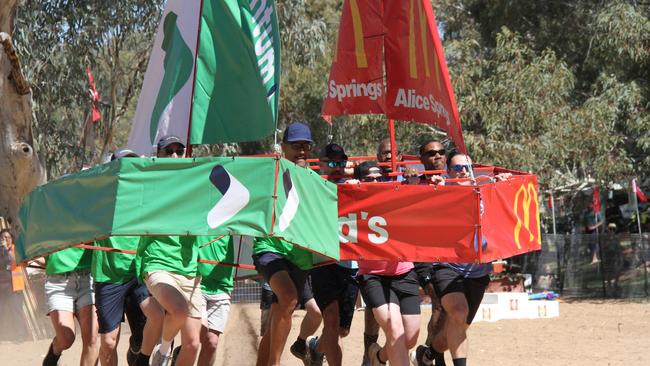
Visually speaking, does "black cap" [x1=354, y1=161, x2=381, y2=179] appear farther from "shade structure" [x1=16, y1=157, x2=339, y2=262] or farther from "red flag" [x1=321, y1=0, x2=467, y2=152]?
"shade structure" [x1=16, y1=157, x2=339, y2=262]

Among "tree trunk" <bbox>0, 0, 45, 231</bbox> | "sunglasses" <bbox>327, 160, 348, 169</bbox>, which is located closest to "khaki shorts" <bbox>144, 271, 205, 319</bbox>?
"sunglasses" <bbox>327, 160, 348, 169</bbox>

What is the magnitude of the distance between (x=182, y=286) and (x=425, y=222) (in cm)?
208

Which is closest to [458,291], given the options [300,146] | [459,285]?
[459,285]

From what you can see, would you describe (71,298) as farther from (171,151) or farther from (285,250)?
(285,250)

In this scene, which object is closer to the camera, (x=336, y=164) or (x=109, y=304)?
(x=109, y=304)

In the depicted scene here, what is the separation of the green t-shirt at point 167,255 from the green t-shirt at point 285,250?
21.0 inches

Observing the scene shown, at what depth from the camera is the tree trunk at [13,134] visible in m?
18.5

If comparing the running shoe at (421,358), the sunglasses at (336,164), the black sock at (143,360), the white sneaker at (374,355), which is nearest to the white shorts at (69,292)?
the black sock at (143,360)

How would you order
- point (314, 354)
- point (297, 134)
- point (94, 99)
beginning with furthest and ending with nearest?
point (94, 99) → point (314, 354) → point (297, 134)

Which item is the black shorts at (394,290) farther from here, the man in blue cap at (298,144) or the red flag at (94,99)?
the red flag at (94,99)

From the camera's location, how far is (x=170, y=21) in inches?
400

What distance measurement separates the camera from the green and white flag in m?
9.30

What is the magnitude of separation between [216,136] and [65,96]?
17.7 m

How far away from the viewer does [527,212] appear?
9.85 metres
